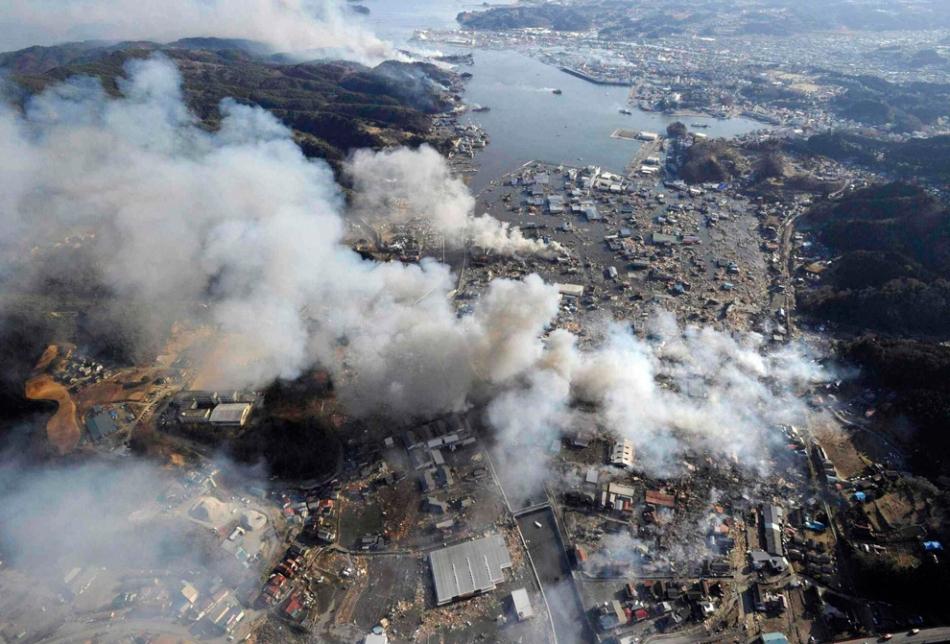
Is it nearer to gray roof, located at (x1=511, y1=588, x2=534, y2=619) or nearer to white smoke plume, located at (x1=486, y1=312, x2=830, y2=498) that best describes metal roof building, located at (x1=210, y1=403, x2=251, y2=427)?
white smoke plume, located at (x1=486, y1=312, x2=830, y2=498)

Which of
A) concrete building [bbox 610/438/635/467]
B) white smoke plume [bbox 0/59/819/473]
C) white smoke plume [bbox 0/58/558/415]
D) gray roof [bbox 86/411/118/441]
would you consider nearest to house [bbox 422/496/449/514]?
white smoke plume [bbox 0/59/819/473]

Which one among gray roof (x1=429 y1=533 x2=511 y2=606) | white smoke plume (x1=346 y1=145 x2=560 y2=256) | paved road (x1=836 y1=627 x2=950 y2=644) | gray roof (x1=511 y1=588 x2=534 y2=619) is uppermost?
white smoke plume (x1=346 y1=145 x2=560 y2=256)

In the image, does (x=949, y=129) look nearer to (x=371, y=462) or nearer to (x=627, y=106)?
(x=627, y=106)

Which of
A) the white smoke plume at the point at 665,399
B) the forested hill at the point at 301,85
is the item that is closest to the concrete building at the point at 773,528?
the white smoke plume at the point at 665,399

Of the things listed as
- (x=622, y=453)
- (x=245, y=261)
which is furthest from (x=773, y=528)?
(x=245, y=261)

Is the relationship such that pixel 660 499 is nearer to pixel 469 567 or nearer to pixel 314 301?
pixel 469 567

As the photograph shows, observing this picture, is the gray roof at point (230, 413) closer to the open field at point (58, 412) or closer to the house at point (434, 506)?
the open field at point (58, 412)
